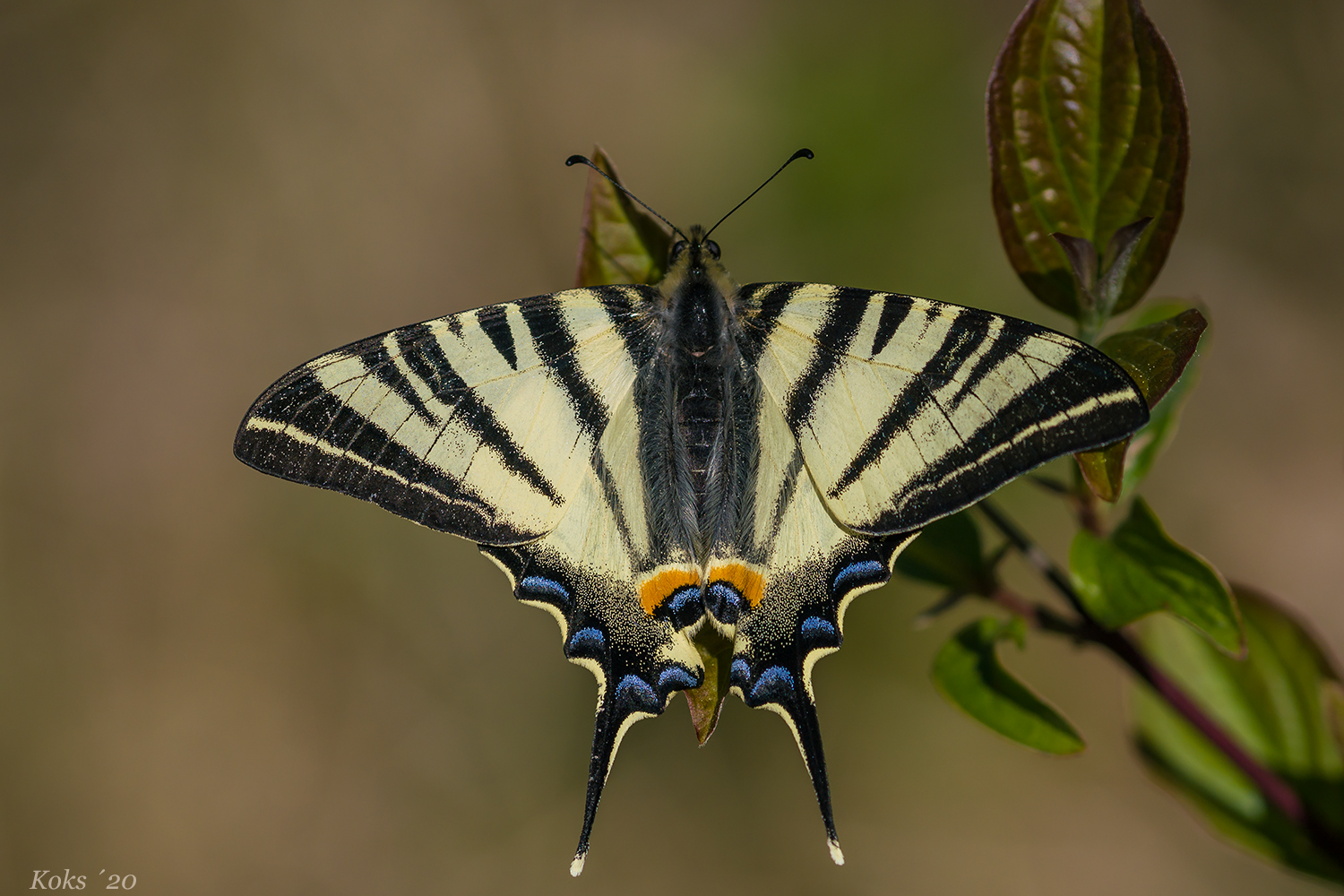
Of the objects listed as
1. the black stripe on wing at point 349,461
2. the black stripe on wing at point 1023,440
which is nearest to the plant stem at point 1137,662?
the black stripe on wing at point 1023,440

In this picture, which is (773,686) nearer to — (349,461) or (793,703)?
(793,703)

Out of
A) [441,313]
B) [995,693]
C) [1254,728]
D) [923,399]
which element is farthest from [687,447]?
[441,313]

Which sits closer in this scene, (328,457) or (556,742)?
(328,457)

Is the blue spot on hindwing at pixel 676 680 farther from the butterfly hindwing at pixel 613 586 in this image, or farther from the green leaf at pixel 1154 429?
the green leaf at pixel 1154 429

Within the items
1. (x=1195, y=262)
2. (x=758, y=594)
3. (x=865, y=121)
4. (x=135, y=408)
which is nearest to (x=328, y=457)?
(x=758, y=594)

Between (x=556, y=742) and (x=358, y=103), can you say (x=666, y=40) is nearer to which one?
(x=358, y=103)

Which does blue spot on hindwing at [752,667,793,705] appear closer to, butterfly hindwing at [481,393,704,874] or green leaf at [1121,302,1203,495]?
butterfly hindwing at [481,393,704,874]
